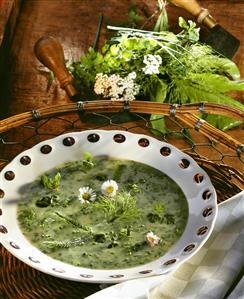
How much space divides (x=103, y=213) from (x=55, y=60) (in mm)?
715

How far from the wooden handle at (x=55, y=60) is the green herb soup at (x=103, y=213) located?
502 mm

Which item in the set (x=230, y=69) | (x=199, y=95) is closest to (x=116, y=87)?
(x=199, y=95)

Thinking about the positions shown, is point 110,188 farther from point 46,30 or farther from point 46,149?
point 46,30

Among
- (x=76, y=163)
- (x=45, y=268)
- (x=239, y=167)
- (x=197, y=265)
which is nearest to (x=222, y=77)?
(x=239, y=167)

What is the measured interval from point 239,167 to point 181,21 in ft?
1.79

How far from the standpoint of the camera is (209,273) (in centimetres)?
121

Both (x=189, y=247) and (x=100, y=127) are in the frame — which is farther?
(x=100, y=127)

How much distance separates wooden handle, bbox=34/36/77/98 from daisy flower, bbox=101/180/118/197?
585 millimetres

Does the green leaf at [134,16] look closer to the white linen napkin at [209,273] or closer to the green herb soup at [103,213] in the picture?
the green herb soup at [103,213]

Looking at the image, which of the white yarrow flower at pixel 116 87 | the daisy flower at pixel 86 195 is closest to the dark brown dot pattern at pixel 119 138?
the daisy flower at pixel 86 195

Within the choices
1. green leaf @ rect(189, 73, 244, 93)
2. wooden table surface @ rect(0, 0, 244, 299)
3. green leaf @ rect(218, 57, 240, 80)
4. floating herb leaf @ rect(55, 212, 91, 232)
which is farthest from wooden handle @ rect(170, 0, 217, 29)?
floating herb leaf @ rect(55, 212, 91, 232)

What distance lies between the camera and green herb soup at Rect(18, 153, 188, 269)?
4.04ft

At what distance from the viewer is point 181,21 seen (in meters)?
2.00

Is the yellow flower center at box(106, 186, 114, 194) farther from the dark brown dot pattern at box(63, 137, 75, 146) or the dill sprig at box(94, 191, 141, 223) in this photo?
the dark brown dot pattern at box(63, 137, 75, 146)
